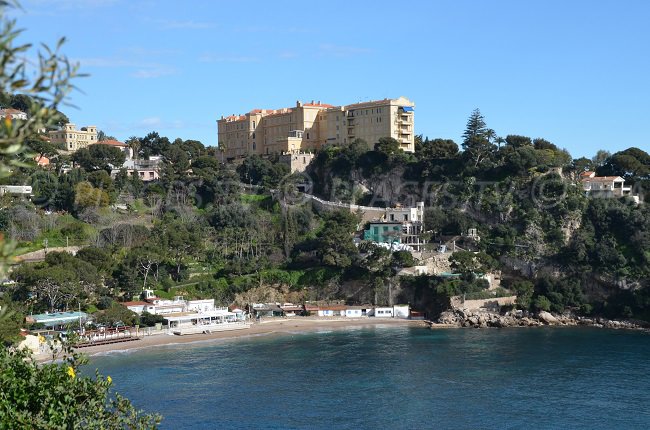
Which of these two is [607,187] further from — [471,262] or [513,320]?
[513,320]

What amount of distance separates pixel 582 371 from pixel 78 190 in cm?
3666

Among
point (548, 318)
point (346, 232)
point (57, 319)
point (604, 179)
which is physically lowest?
point (548, 318)

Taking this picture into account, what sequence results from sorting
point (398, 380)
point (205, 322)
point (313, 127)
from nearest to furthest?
point (398, 380), point (205, 322), point (313, 127)

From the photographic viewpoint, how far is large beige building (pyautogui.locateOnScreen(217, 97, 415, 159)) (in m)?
63.3

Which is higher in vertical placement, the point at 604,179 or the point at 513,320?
the point at 604,179

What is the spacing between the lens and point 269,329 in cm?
4600

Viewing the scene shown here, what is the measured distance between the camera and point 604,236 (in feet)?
165

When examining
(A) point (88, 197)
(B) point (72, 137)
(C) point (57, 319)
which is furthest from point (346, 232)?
(B) point (72, 137)

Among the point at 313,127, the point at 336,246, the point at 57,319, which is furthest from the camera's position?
the point at 313,127

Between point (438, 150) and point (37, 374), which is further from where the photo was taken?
point (438, 150)

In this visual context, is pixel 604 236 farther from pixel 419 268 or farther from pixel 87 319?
pixel 87 319

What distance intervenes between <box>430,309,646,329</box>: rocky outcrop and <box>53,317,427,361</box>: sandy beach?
6.66ft

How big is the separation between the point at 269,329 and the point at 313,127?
27431 mm

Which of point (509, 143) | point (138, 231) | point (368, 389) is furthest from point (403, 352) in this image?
point (509, 143)
